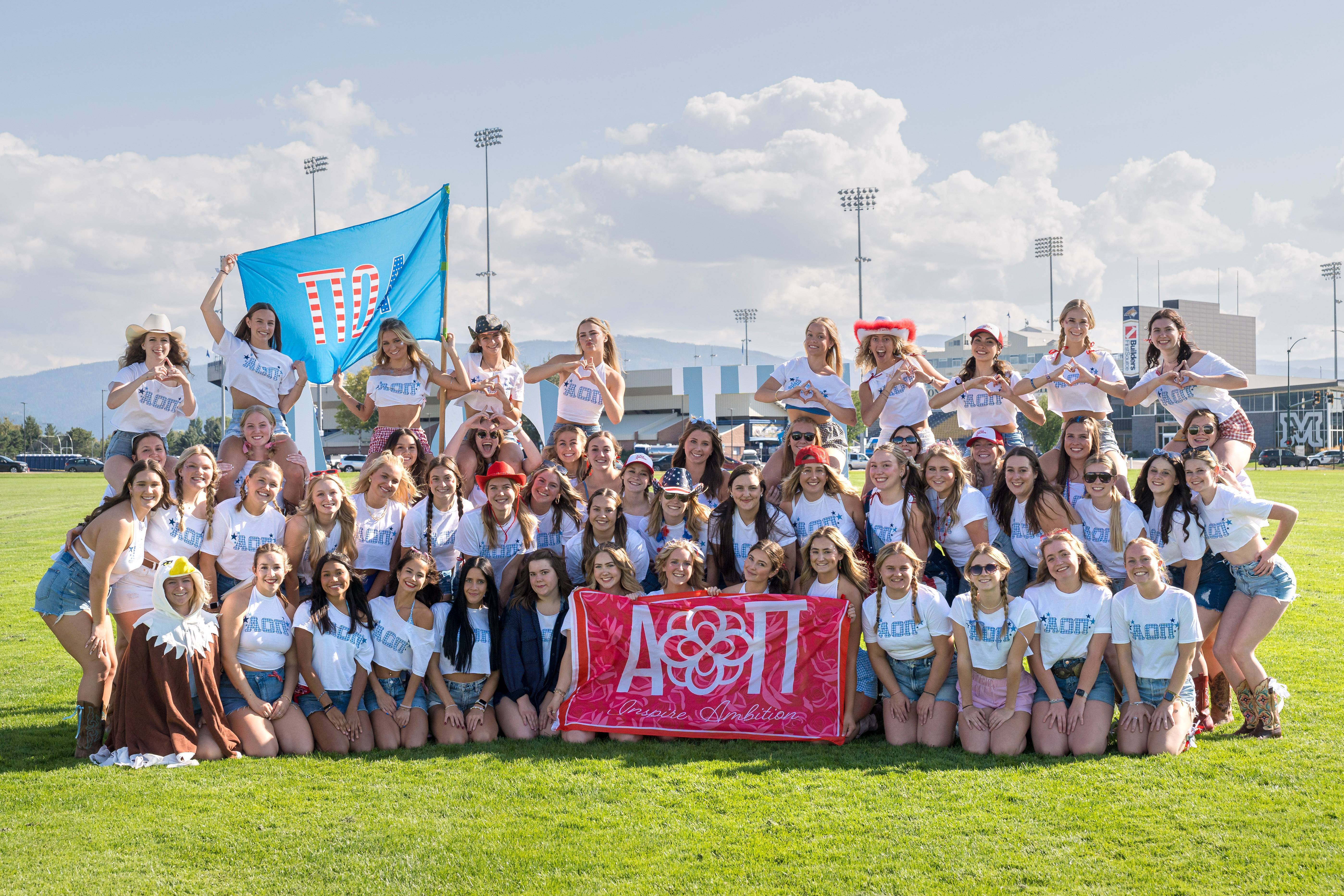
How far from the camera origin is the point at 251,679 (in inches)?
240

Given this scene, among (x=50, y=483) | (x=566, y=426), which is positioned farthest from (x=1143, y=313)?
(x=566, y=426)

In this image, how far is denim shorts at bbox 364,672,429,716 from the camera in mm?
6227

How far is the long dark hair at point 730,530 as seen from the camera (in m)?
6.80

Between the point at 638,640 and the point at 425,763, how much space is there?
1529 millimetres

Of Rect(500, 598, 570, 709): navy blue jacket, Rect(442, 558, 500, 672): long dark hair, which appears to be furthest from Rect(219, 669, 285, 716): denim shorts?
Rect(500, 598, 570, 709): navy blue jacket

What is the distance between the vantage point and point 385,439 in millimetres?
8312

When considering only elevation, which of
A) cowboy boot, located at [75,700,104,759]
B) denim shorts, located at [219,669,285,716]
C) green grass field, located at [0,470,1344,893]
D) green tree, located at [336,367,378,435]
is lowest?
green grass field, located at [0,470,1344,893]

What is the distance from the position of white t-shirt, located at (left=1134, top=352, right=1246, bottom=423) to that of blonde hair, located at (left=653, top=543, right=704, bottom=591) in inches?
147

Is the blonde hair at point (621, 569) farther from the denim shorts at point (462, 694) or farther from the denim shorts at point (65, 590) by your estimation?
the denim shorts at point (65, 590)

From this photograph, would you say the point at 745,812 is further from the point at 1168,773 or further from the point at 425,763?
the point at 1168,773

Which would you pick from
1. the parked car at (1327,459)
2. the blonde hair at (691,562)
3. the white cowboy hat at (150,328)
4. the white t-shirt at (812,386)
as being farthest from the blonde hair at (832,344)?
the parked car at (1327,459)

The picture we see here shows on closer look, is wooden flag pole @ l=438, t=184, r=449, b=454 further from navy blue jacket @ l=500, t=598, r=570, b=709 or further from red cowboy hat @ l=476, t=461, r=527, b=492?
navy blue jacket @ l=500, t=598, r=570, b=709

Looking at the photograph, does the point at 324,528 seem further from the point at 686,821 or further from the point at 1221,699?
the point at 1221,699

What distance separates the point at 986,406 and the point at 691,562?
323 centimetres
